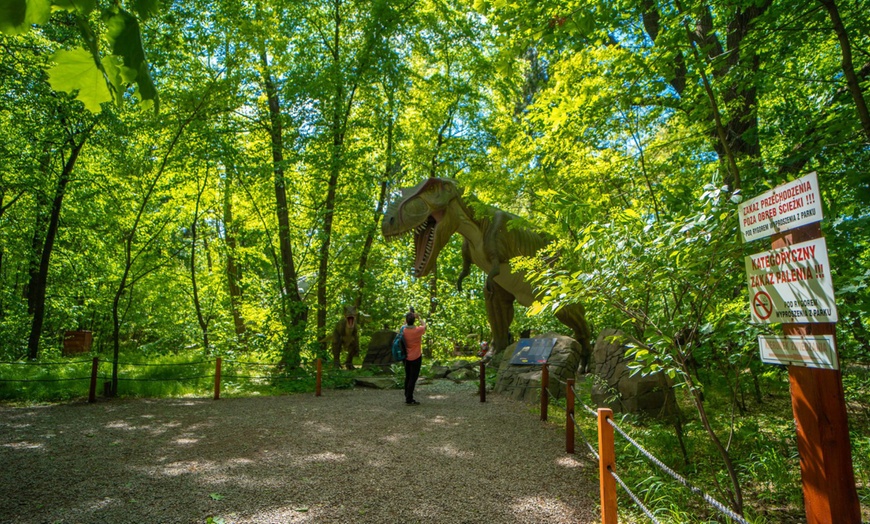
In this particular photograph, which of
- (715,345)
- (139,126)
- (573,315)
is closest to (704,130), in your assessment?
(715,345)

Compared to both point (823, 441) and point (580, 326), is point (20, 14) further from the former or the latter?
point (580, 326)

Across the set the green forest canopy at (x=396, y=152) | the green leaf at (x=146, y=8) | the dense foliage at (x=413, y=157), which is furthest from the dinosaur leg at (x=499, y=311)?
the green leaf at (x=146, y=8)

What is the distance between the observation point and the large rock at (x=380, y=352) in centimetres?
1230

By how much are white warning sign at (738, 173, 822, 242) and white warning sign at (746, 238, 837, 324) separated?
0.10 m

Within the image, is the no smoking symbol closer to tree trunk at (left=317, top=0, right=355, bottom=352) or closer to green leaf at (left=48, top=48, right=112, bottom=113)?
green leaf at (left=48, top=48, right=112, bottom=113)

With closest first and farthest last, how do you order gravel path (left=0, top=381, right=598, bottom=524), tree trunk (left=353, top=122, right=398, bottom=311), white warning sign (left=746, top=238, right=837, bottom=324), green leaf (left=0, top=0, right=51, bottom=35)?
green leaf (left=0, top=0, right=51, bottom=35), white warning sign (left=746, top=238, right=837, bottom=324), gravel path (left=0, top=381, right=598, bottom=524), tree trunk (left=353, top=122, right=398, bottom=311)

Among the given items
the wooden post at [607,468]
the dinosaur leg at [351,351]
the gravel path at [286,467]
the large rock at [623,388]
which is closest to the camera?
the wooden post at [607,468]

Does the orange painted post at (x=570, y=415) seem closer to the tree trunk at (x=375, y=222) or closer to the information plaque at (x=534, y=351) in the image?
the information plaque at (x=534, y=351)

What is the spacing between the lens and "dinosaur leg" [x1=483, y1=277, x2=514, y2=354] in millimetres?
11188

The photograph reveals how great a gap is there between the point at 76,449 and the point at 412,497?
12.4 feet

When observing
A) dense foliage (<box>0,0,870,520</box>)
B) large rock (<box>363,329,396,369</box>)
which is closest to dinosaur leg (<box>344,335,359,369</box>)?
large rock (<box>363,329,396,369</box>)

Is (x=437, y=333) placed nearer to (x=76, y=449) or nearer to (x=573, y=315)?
(x=573, y=315)

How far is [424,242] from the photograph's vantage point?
33.2ft

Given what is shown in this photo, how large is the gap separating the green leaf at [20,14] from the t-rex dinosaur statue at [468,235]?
842 cm
